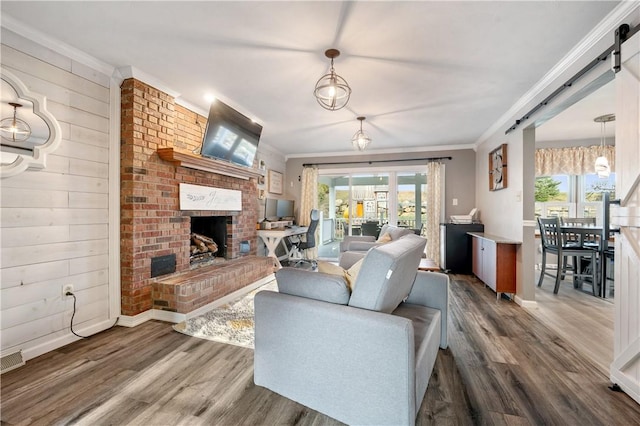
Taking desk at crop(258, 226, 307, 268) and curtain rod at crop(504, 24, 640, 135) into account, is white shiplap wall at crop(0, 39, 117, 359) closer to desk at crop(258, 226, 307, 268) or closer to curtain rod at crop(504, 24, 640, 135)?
desk at crop(258, 226, 307, 268)

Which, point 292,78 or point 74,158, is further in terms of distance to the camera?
point 292,78

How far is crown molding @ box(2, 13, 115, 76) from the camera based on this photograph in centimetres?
185

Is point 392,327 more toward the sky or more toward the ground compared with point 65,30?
more toward the ground

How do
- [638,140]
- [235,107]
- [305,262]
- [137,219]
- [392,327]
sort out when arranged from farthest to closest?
[305,262]
[235,107]
[137,219]
[638,140]
[392,327]

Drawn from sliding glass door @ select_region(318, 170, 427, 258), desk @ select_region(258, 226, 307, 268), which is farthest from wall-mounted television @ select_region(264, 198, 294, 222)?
sliding glass door @ select_region(318, 170, 427, 258)

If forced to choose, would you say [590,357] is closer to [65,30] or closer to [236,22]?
[236,22]

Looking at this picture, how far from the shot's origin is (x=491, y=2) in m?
1.64

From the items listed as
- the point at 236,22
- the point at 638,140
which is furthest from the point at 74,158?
the point at 638,140

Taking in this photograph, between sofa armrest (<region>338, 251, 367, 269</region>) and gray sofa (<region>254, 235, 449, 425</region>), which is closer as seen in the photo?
gray sofa (<region>254, 235, 449, 425</region>)

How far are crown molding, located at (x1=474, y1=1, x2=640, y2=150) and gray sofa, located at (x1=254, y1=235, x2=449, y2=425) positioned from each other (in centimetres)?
190

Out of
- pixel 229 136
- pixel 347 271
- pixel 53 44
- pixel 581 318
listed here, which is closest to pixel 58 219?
pixel 53 44

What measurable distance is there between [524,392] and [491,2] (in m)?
2.31

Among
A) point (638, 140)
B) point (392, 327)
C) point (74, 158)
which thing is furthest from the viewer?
point (74, 158)

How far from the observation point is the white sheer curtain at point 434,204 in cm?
518
